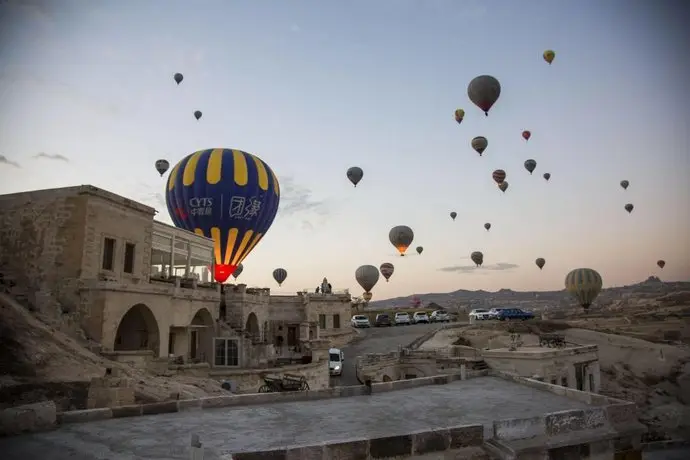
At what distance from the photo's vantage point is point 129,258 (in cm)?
2420

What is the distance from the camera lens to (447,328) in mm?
47531

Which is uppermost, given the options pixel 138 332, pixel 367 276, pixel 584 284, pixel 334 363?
pixel 367 276

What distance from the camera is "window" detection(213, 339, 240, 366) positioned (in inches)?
1123

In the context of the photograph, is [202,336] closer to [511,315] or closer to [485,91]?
[485,91]

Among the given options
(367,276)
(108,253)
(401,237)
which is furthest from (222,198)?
(367,276)

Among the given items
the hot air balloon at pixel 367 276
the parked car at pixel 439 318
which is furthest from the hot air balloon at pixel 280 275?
the parked car at pixel 439 318

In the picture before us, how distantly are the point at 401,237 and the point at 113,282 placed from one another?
37868mm

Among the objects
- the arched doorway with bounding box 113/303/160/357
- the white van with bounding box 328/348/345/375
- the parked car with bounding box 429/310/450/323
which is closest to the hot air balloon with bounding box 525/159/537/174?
the parked car with bounding box 429/310/450/323

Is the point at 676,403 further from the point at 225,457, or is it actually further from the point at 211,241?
the point at 225,457

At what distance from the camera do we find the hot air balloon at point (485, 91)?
37.1m

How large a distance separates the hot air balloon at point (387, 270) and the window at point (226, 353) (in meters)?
35.6

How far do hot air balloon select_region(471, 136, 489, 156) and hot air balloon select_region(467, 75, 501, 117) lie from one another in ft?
22.9

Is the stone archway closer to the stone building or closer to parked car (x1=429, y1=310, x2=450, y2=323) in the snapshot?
the stone building

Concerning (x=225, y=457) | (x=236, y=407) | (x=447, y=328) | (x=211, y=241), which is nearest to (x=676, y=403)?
(x=447, y=328)
